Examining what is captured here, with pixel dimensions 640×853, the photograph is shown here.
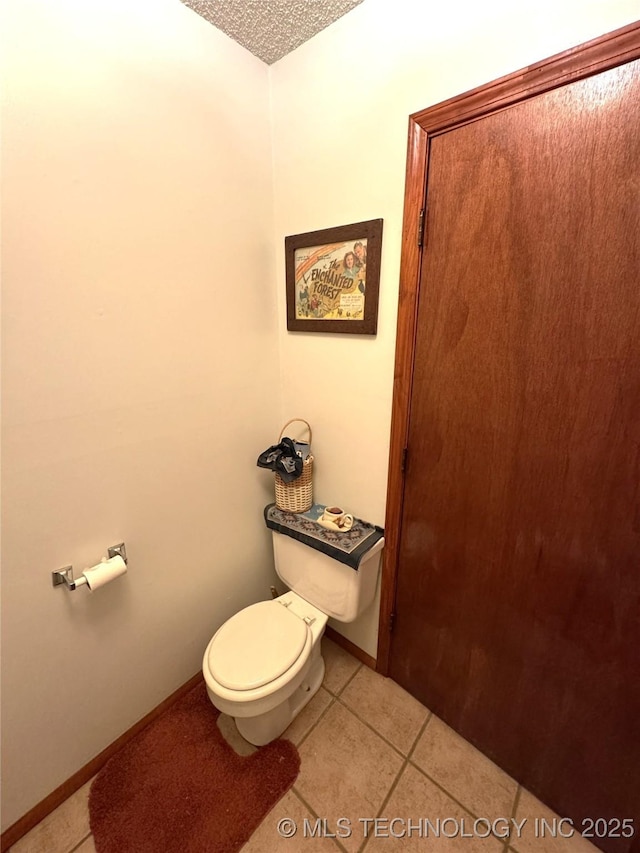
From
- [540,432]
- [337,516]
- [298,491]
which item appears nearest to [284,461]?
[298,491]

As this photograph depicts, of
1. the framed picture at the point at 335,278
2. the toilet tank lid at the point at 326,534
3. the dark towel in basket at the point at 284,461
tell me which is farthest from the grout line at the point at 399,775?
the framed picture at the point at 335,278

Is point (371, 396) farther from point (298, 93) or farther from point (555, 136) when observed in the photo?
point (298, 93)

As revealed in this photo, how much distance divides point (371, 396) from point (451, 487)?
1.37 feet

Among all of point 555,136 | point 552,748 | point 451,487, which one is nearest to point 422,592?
point 451,487

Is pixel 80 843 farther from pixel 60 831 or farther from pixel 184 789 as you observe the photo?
pixel 184 789

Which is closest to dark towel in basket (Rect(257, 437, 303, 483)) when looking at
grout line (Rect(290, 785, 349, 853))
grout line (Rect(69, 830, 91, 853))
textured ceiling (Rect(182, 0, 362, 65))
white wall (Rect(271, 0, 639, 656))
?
white wall (Rect(271, 0, 639, 656))

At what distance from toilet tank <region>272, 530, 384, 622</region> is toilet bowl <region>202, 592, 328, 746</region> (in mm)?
66

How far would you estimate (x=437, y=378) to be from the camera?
109 cm

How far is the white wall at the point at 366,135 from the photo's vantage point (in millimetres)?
836

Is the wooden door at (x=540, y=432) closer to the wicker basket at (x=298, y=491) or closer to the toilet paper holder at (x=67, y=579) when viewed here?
the wicker basket at (x=298, y=491)

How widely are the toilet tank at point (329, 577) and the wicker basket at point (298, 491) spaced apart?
0.13 meters

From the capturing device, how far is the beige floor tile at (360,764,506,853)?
1.06 metres

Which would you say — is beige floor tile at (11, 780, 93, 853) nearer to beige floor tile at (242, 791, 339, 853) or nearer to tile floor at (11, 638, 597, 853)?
tile floor at (11, 638, 597, 853)

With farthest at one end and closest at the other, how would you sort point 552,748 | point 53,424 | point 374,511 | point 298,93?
point 374,511
point 298,93
point 552,748
point 53,424
